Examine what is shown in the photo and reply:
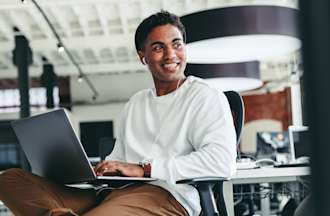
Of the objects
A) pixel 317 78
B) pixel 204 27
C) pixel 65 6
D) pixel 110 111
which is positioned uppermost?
pixel 65 6

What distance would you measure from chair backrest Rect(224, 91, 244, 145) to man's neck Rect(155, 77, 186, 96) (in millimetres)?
332

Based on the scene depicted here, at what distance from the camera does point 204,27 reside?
484 cm

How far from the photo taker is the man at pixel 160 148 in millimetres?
1778

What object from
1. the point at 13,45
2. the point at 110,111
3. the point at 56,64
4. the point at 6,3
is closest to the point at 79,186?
the point at 6,3

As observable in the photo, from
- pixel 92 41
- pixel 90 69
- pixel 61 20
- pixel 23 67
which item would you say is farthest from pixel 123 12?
pixel 90 69

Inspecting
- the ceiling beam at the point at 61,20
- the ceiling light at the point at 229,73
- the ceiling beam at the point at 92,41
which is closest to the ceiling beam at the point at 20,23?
the ceiling beam at the point at 92,41

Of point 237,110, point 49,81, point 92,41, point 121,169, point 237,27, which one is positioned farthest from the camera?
point 49,81

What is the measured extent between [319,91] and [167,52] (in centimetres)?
184

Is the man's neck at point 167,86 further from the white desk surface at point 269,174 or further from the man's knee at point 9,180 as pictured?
the man's knee at point 9,180

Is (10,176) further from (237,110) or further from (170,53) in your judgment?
(237,110)

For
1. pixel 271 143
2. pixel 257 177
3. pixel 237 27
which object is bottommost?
pixel 271 143

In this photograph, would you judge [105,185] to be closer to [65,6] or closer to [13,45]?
[65,6]

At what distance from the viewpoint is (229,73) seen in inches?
301

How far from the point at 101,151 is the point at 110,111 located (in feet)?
44.9
